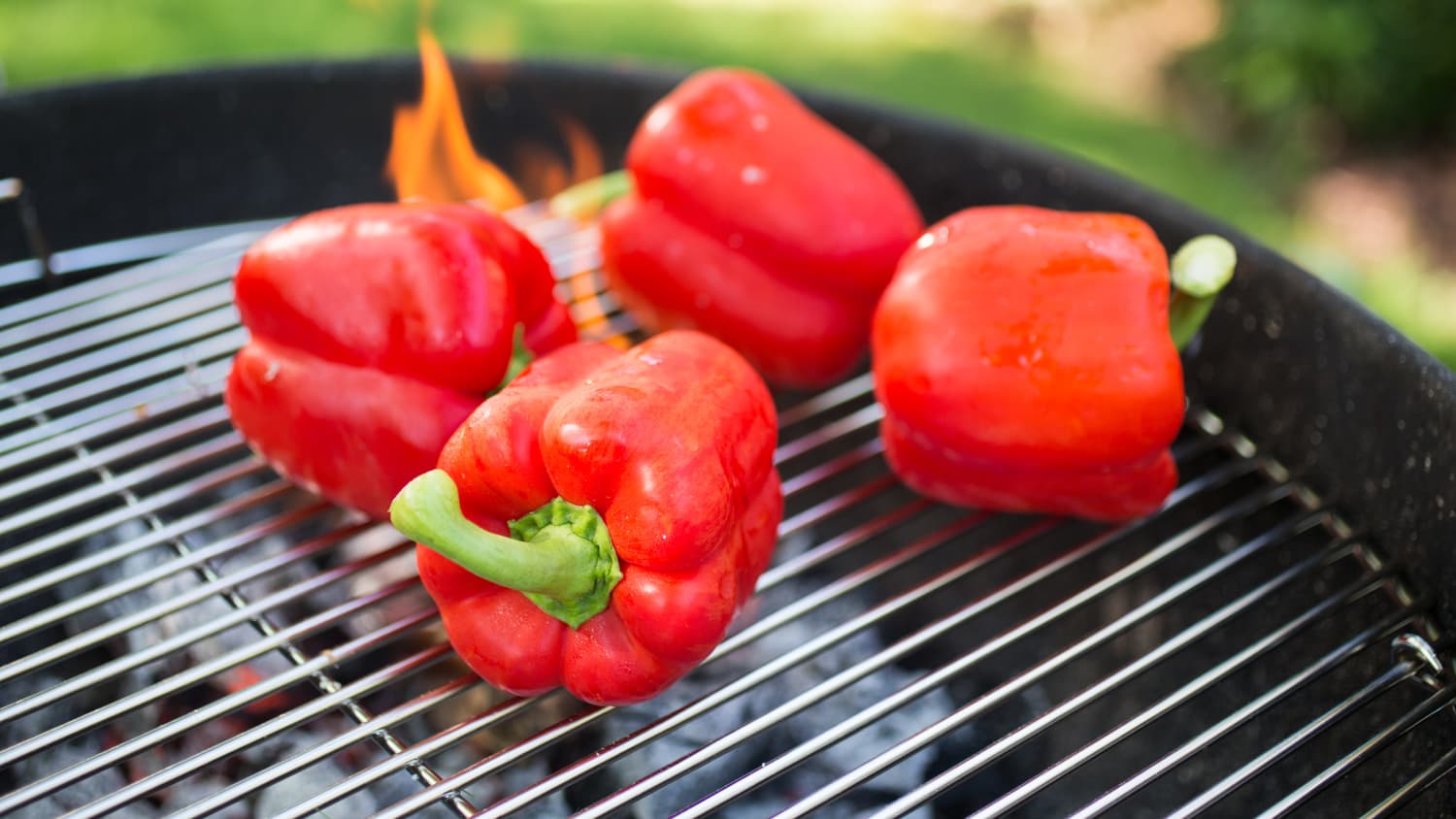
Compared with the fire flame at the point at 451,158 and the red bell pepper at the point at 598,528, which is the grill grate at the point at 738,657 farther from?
the fire flame at the point at 451,158

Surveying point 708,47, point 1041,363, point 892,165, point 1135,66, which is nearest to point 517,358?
point 1041,363

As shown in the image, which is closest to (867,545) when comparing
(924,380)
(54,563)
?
(924,380)

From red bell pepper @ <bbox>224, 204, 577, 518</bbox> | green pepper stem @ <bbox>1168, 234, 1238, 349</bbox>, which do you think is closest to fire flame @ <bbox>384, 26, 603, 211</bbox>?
red bell pepper @ <bbox>224, 204, 577, 518</bbox>

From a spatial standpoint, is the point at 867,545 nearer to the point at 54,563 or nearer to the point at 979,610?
the point at 979,610

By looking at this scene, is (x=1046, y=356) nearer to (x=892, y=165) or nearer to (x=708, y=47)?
(x=892, y=165)

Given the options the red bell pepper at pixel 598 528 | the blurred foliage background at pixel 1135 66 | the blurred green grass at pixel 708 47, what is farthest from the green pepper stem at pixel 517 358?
the blurred foliage background at pixel 1135 66
